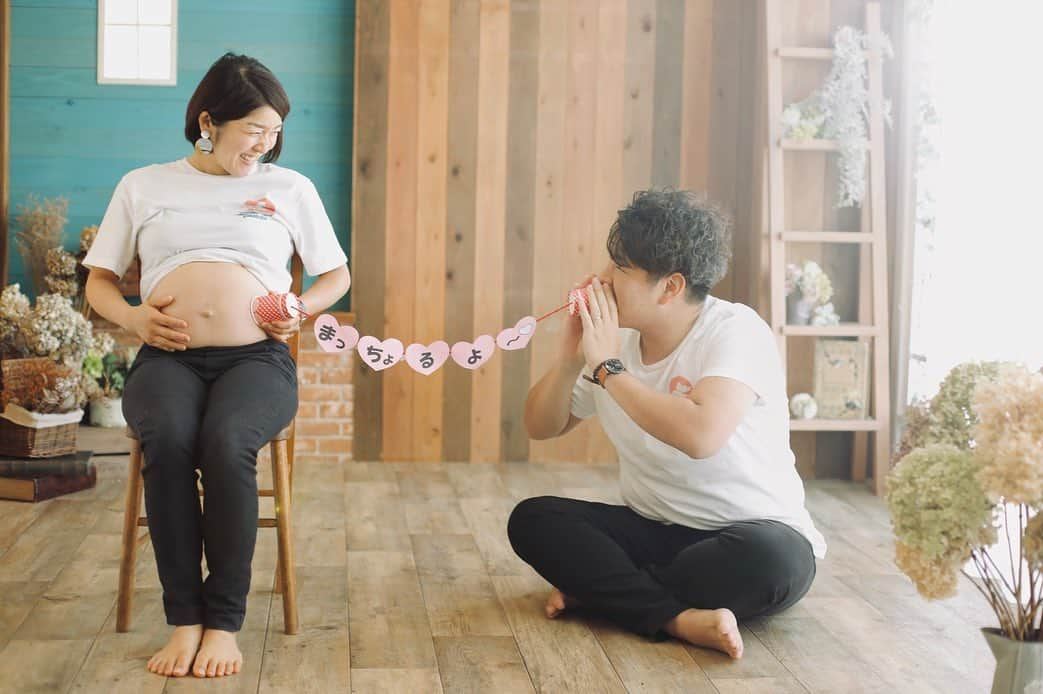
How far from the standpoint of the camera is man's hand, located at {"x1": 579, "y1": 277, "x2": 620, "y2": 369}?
2.52m

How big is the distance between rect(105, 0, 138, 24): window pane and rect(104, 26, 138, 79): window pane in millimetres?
26

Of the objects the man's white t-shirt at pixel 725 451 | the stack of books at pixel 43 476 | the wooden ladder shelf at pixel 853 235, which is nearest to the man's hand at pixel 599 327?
the man's white t-shirt at pixel 725 451

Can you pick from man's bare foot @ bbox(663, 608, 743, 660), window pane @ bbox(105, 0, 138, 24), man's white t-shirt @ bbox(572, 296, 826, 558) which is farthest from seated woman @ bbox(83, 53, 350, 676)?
window pane @ bbox(105, 0, 138, 24)

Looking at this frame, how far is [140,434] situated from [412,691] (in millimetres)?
750

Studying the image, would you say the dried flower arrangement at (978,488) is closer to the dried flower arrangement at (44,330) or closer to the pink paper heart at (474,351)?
the pink paper heart at (474,351)

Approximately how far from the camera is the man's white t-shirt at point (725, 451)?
2539 millimetres

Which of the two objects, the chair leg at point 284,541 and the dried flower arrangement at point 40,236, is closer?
the chair leg at point 284,541

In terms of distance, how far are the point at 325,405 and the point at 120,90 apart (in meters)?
1.41

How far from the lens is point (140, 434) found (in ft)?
7.70

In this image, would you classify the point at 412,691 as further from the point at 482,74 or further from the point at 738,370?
the point at 482,74

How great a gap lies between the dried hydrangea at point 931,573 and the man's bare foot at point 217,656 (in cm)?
129

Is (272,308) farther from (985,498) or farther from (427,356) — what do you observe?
(985,498)

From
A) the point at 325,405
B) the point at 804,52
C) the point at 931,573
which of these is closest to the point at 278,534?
the point at 931,573

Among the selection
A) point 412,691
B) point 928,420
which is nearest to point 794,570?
point 928,420
